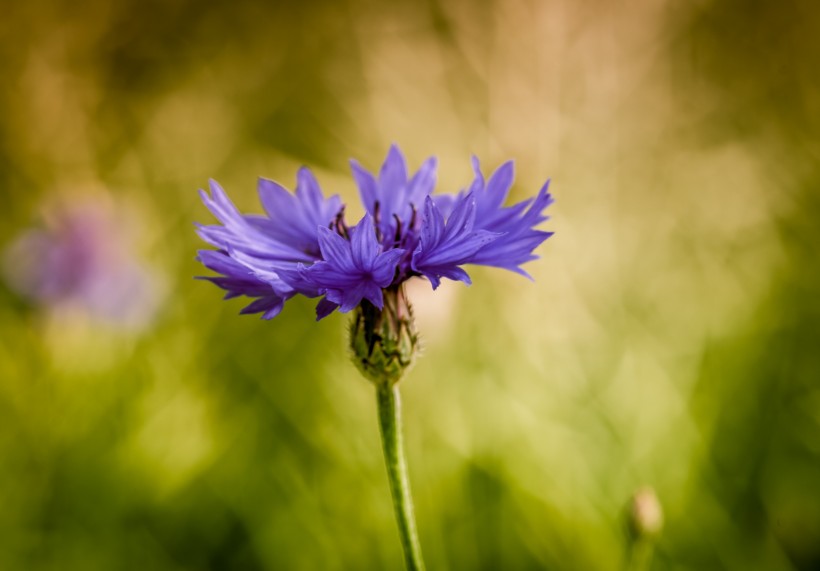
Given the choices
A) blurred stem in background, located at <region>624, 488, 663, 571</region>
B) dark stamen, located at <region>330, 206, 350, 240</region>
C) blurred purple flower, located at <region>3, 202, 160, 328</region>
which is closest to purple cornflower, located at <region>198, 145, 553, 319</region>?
dark stamen, located at <region>330, 206, 350, 240</region>

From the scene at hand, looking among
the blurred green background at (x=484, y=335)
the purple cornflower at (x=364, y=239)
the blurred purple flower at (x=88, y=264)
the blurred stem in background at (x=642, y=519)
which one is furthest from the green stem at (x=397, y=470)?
the blurred purple flower at (x=88, y=264)

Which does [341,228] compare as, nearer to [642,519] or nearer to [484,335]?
[642,519]

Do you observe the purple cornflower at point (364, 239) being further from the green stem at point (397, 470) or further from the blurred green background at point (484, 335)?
the blurred green background at point (484, 335)

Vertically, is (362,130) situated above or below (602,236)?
above

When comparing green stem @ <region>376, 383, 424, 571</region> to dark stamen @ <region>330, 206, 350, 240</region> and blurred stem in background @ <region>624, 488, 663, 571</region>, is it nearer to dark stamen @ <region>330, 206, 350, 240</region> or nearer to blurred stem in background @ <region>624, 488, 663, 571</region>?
dark stamen @ <region>330, 206, 350, 240</region>

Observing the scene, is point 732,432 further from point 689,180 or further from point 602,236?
point 689,180

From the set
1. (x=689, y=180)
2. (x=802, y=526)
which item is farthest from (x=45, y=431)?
(x=689, y=180)

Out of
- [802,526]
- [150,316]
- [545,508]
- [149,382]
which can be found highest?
[150,316]
